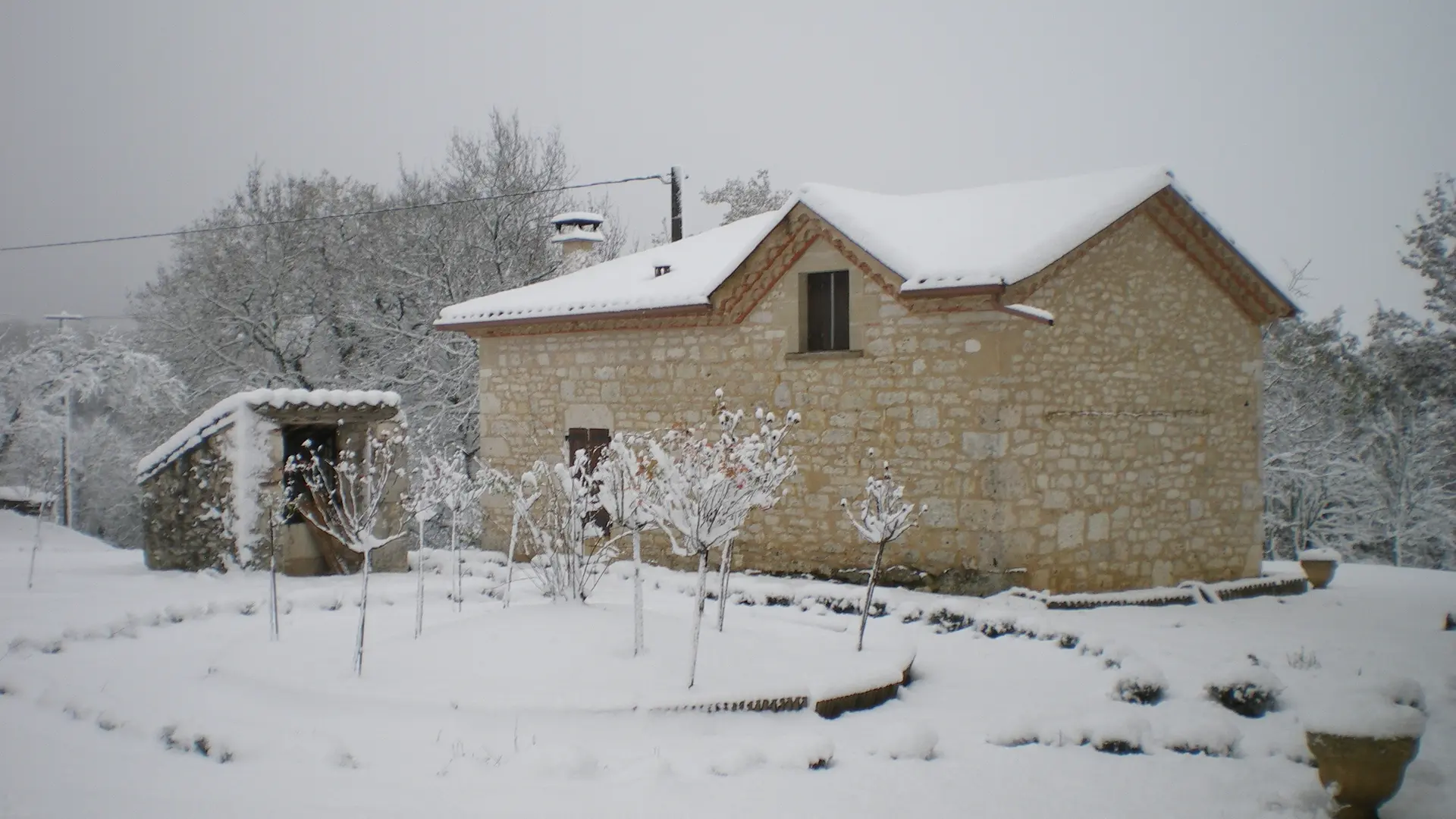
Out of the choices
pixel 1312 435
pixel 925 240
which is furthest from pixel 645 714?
pixel 1312 435

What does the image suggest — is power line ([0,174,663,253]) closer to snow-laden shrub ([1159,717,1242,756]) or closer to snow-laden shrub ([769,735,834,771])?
snow-laden shrub ([769,735,834,771])

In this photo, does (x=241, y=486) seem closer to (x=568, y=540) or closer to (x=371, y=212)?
(x=568, y=540)

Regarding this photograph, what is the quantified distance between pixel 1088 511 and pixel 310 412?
8760 mm

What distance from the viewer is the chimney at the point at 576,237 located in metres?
17.8

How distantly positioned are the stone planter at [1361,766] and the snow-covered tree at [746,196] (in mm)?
20823

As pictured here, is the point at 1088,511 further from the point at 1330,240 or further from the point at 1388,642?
the point at 1330,240

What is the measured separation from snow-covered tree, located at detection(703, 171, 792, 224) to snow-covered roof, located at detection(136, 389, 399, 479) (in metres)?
14.2

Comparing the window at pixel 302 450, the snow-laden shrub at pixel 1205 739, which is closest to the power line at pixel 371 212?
the window at pixel 302 450

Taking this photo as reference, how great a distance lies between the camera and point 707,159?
2559 cm

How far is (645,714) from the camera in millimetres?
6445

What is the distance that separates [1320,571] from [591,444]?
9.50 meters

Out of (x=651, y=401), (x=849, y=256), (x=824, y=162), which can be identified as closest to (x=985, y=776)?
(x=849, y=256)

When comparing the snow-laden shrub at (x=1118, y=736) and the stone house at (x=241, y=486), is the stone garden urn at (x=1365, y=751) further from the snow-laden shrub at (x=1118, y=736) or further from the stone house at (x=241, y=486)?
the stone house at (x=241, y=486)

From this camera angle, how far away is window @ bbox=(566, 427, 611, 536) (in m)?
13.4
